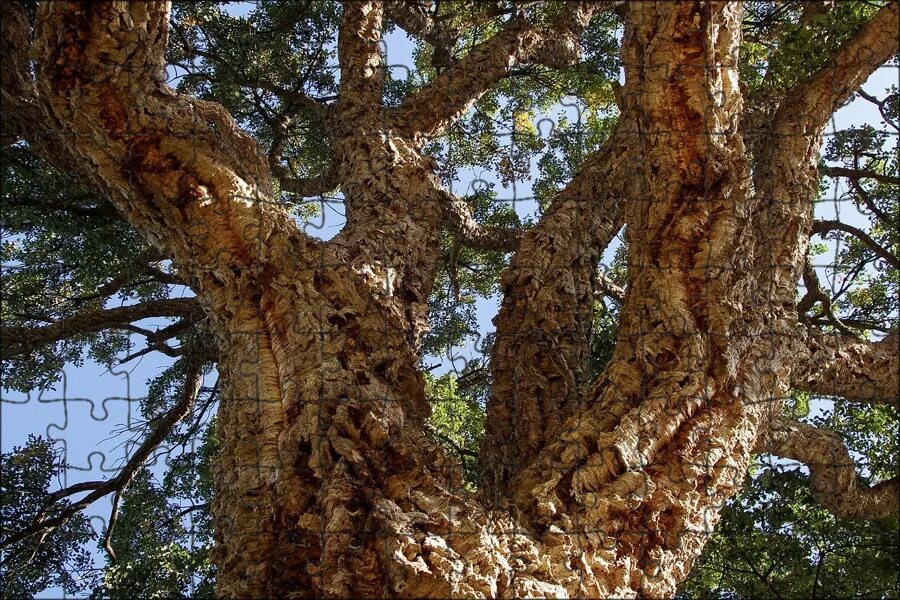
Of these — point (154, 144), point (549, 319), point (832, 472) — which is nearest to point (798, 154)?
point (549, 319)

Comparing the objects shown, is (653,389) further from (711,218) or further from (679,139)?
(679,139)

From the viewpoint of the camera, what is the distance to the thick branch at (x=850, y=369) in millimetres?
2938

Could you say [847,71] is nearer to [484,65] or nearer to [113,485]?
[484,65]

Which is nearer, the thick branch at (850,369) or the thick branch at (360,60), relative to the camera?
the thick branch at (850,369)

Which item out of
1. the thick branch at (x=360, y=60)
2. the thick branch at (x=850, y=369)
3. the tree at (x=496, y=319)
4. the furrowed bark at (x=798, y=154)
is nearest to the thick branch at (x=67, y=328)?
the tree at (x=496, y=319)

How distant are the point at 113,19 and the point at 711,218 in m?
1.94

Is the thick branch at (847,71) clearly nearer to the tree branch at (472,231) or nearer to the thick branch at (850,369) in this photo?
the thick branch at (850,369)

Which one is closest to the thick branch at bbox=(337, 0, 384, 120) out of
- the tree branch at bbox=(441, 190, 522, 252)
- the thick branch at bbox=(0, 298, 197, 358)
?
the tree branch at bbox=(441, 190, 522, 252)

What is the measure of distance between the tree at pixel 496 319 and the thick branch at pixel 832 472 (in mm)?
14

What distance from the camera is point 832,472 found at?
10.4ft

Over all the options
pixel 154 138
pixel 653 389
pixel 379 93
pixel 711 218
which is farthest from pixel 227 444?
pixel 379 93

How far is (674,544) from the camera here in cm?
223

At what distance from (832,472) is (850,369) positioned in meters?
0.47

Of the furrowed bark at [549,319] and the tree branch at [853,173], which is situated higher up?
the tree branch at [853,173]
